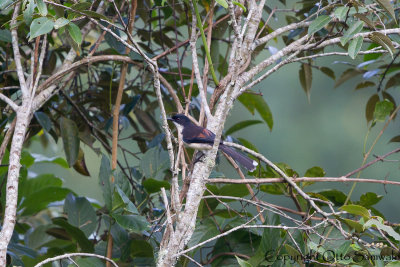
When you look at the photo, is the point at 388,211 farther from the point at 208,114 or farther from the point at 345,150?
the point at 208,114

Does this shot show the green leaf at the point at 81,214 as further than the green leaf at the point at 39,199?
No

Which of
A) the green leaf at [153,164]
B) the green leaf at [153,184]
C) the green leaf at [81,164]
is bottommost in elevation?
the green leaf at [81,164]

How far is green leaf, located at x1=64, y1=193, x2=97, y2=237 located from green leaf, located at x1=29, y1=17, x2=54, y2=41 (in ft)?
3.87

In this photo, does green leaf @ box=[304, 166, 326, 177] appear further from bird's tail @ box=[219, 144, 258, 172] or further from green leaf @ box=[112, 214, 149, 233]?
green leaf @ box=[112, 214, 149, 233]

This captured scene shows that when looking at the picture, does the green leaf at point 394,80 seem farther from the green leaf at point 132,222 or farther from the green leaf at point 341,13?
the green leaf at point 132,222

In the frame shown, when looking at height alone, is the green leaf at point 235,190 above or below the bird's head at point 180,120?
below

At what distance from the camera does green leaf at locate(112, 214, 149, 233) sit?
7.77 feet

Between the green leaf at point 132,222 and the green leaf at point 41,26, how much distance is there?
3.03 ft

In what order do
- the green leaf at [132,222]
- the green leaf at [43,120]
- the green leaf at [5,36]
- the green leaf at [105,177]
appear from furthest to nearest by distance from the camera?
the green leaf at [43,120]
the green leaf at [5,36]
the green leaf at [105,177]
the green leaf at [132,222]

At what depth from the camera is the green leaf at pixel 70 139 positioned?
123 inches

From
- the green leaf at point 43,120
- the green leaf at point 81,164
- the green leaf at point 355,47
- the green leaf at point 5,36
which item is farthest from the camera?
the green leaf at point 81,164

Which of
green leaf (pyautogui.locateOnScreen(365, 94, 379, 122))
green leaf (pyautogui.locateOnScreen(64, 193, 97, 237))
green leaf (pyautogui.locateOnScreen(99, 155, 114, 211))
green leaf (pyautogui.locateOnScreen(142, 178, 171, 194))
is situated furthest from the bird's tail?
green leaf (pyautogui.locateOnScreen(365, 94, 379, 122))

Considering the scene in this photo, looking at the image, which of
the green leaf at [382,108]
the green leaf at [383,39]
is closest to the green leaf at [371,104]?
the green leaf at [382,108]

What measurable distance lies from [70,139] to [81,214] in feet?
1.65
